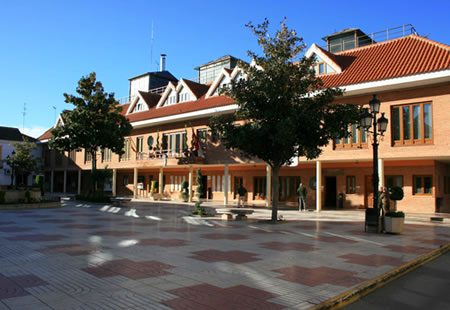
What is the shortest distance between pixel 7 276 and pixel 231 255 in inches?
173

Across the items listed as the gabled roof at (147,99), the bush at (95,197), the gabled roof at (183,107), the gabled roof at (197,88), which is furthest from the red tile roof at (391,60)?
the gabled roof at (147,99)

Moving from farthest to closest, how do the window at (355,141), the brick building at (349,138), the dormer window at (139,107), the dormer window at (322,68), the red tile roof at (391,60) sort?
the dormer window at (139,107)
the dormer window at (322,68)
the window at (355,141)
the brick building at (349,138)
the red tile roof at (391,60)

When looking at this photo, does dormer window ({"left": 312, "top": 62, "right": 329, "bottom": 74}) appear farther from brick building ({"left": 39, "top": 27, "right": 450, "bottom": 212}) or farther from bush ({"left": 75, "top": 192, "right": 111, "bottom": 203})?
bush ({"left": 75, "top": 192, "right": 111, "bottom": 203})

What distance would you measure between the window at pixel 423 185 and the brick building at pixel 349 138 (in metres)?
0.06

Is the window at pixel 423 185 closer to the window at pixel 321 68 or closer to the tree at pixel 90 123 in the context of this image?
the window at pixel 321 68

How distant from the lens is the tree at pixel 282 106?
1485cm

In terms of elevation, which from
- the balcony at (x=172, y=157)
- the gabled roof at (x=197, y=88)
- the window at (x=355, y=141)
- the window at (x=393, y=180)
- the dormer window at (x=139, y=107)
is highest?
the gabled roof at (x=197, y=88)

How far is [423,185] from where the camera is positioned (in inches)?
878

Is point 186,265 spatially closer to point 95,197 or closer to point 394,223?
point 394,223

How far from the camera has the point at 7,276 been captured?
6.16m

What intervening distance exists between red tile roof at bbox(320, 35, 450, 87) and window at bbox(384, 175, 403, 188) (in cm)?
668

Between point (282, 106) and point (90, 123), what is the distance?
17.1 meters

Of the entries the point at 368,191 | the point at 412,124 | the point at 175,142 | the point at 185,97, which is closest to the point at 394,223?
the point at 412,124

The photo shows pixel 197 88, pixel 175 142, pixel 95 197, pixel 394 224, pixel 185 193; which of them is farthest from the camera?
pixel 197 88
